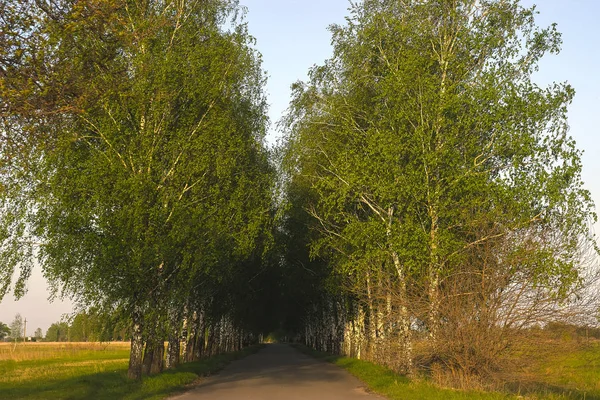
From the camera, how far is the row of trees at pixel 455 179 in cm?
1814

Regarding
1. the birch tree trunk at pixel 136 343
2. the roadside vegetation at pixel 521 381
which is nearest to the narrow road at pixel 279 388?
the roadside vegetation at pixel 521 381

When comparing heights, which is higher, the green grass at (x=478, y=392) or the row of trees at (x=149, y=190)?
the row of trees at (x=149, y=190)

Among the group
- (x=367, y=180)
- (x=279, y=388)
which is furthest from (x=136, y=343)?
(x=367, y=180)

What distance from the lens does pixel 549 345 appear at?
17.8 meters

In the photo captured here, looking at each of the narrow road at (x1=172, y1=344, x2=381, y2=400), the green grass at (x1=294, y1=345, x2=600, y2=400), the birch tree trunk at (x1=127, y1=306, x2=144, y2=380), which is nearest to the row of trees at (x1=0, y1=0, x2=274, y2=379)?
the birch tree trunk at (x1=127, y1=306, x2=144, y2=380)

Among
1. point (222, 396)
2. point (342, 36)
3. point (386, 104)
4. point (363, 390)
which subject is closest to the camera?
point (222, 396)

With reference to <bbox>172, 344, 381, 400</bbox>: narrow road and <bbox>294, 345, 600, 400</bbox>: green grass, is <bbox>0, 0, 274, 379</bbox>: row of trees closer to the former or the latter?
<bbox>172, 344, 381, 400</bbox>: narrow road

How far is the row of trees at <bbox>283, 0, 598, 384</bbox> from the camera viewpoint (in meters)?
18.1

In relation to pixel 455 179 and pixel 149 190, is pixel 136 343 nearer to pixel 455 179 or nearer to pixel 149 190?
pixel 149 190

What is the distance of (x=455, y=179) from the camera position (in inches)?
842

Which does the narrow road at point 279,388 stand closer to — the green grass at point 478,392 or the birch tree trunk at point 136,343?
the green grass at point 478,392

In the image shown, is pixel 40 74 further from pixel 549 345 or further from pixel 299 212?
pixel 299 212

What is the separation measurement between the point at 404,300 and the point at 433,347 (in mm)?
1627

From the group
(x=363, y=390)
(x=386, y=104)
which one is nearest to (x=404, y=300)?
(x=363, y=390)
